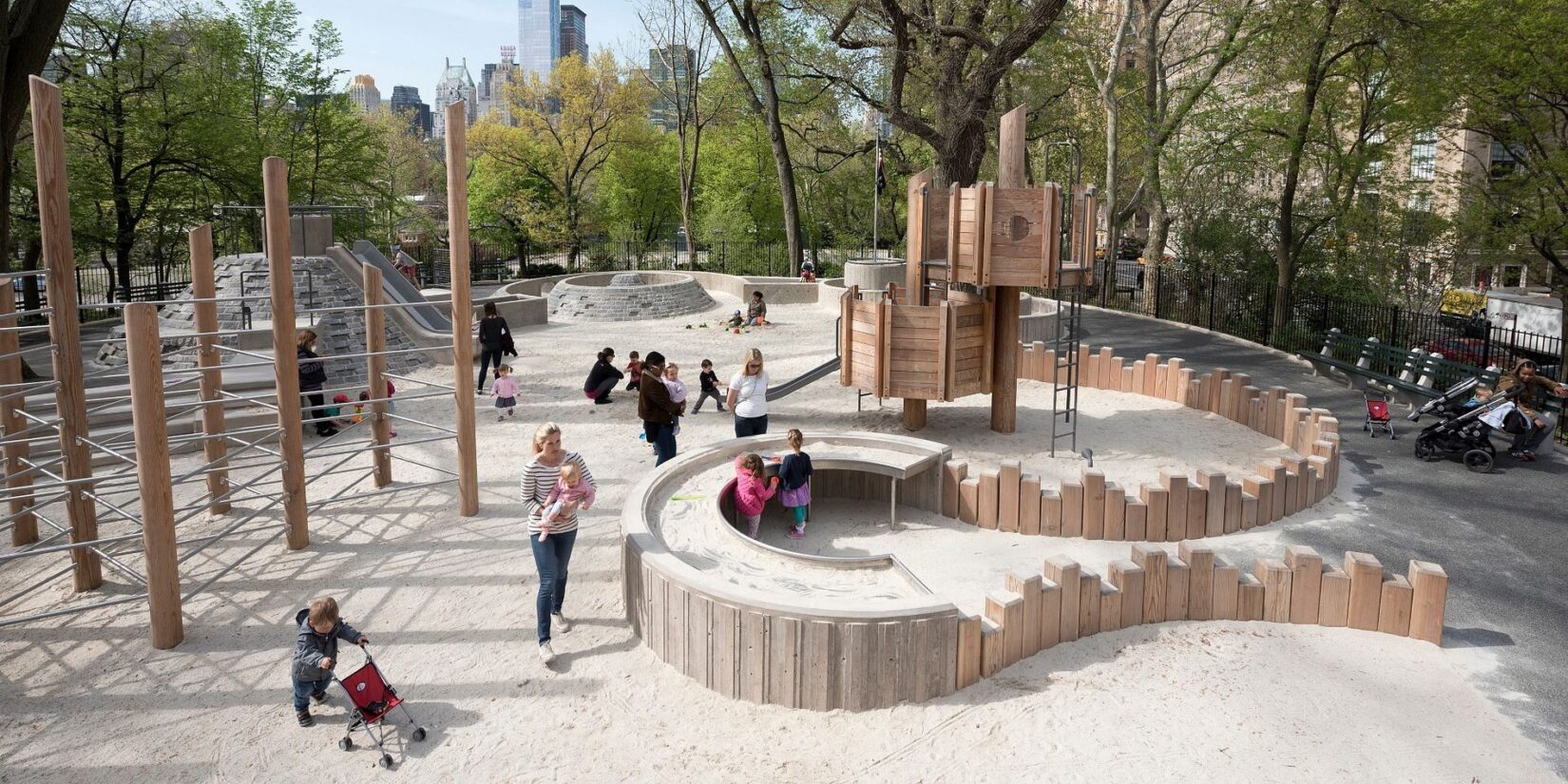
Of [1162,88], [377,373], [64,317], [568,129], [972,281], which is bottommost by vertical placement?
[377,373]

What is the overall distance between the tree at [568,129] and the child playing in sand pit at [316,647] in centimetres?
4168

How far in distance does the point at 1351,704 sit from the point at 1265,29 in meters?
24.9

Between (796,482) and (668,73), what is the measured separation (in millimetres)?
43365

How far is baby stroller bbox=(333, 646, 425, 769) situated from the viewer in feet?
20.9

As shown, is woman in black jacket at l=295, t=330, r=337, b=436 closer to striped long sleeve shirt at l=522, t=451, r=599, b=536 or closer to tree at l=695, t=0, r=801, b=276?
striped long sleeve shirt at l=522, t=451, r=599, b=536

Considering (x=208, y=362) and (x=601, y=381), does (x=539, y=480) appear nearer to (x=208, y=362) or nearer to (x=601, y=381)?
(x=208, y=362)

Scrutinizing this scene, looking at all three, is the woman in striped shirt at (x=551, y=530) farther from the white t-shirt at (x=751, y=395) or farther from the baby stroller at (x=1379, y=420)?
the baby stroller at (x=1379, y=420)

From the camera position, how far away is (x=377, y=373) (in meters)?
11.5

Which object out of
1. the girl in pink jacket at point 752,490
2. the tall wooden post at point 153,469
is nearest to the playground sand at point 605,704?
the tall wooden post at point 153,469

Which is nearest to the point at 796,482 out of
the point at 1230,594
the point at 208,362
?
the point at 1230,594

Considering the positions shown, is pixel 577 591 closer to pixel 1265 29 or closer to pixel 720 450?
pixel 720 450

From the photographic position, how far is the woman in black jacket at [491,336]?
57.1 feet

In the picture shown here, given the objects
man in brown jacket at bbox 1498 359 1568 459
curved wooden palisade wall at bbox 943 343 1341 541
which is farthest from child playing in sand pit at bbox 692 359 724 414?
man in brown jacket at bbox 1498 359 1568 459

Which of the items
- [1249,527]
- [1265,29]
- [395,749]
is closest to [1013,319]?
[1249,527]
